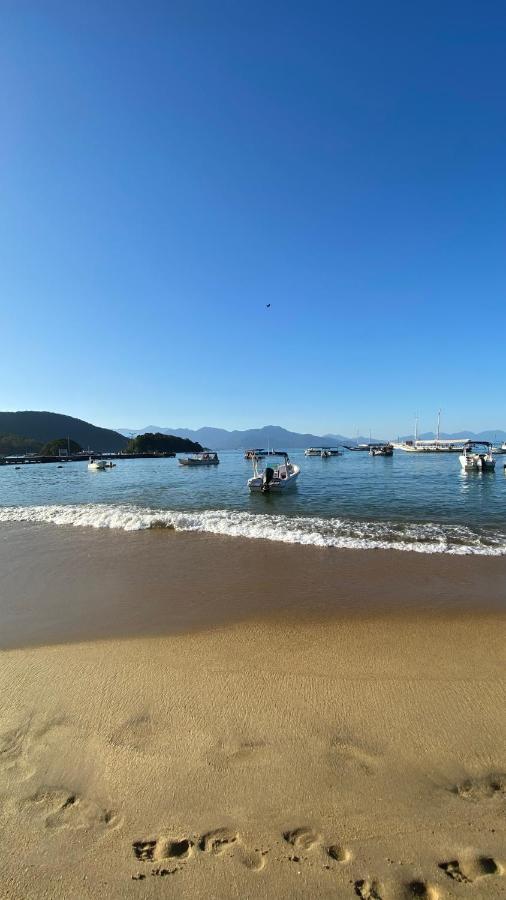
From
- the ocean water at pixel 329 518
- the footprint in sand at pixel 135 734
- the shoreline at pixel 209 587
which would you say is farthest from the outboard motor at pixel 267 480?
the footprint in sand at pixel 135 734

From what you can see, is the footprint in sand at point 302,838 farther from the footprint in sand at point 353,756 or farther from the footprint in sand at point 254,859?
the footprint in sand at point 353,756

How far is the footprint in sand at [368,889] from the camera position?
2423 millimetres

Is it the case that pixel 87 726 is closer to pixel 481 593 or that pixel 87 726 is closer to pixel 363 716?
pixel 363 716

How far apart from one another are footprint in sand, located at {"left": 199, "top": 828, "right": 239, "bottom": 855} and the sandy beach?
0.5 inches

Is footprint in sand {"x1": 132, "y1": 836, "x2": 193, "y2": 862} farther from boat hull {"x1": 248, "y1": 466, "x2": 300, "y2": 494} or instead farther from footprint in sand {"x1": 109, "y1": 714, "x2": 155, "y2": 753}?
boat hull {"x1": 248, "y1": 466, "x2": 300, "y2": 494}

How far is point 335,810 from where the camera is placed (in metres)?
3.03

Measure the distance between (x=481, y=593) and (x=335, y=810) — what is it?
6625mm

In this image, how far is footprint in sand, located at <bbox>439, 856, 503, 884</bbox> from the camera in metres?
2.53

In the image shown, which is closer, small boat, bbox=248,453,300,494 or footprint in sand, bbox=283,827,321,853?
footprint in sand, bbox=283,827,321,853

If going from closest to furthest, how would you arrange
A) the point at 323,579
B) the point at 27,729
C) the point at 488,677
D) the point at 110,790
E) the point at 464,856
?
the point at 464,856, the point at 110,790, the point at 27,729, the point at 488,677, the point at 323,579

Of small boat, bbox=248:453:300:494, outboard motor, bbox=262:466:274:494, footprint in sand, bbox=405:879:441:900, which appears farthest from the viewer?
small boat, bbox=248:453:300:494

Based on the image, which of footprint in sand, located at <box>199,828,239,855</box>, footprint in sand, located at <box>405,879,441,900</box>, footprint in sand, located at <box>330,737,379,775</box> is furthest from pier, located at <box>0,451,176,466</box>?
footprint in sand, located at <box>405,879,441,900</box>

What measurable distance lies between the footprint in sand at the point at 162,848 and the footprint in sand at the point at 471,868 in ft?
5.62

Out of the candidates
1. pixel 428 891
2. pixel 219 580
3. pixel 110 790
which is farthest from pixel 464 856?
pixel 219 580
